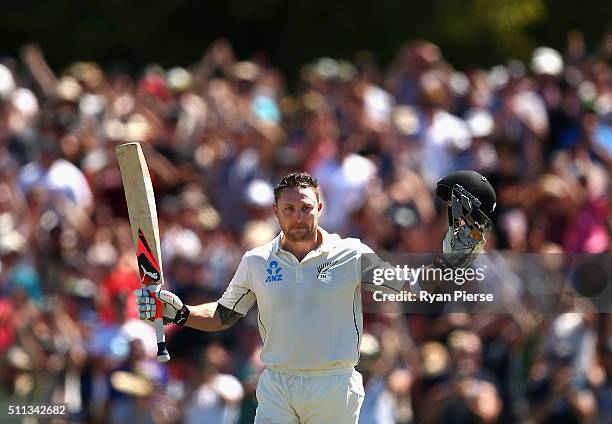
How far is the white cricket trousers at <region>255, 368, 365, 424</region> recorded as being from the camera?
8.55 meters

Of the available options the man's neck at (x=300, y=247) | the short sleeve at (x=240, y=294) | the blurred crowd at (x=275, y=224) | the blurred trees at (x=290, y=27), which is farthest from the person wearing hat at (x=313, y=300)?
the blurred trees at (x=290, y=27)

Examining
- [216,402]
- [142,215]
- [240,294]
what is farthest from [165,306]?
[216,402]

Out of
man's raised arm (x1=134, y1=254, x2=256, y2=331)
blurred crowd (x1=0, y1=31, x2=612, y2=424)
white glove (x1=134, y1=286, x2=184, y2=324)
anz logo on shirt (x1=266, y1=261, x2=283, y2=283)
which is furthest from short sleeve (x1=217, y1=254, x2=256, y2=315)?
blurred crowd (x1=0, y1=31, x2=612, y2=424)

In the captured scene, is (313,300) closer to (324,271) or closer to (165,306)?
(324,271)

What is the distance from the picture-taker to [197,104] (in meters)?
15.5

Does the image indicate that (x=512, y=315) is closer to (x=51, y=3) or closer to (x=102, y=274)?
(x=102, y=274)

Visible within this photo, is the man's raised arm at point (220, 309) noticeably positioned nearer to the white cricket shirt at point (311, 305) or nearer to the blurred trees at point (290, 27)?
the white cricket shirt at point (311, 305)

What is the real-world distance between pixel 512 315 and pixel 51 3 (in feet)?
36.9

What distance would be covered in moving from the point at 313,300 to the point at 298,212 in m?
0.50

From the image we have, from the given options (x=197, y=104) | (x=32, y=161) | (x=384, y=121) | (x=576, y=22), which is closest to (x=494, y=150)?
(x=384, y=121)

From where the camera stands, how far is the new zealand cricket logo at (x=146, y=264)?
8.87m

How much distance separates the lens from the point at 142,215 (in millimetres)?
9031

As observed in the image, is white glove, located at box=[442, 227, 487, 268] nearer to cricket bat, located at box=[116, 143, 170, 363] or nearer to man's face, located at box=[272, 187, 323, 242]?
man's face, located at box=[272, 187, 323, 242]

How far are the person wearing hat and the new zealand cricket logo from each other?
0.24 metres
